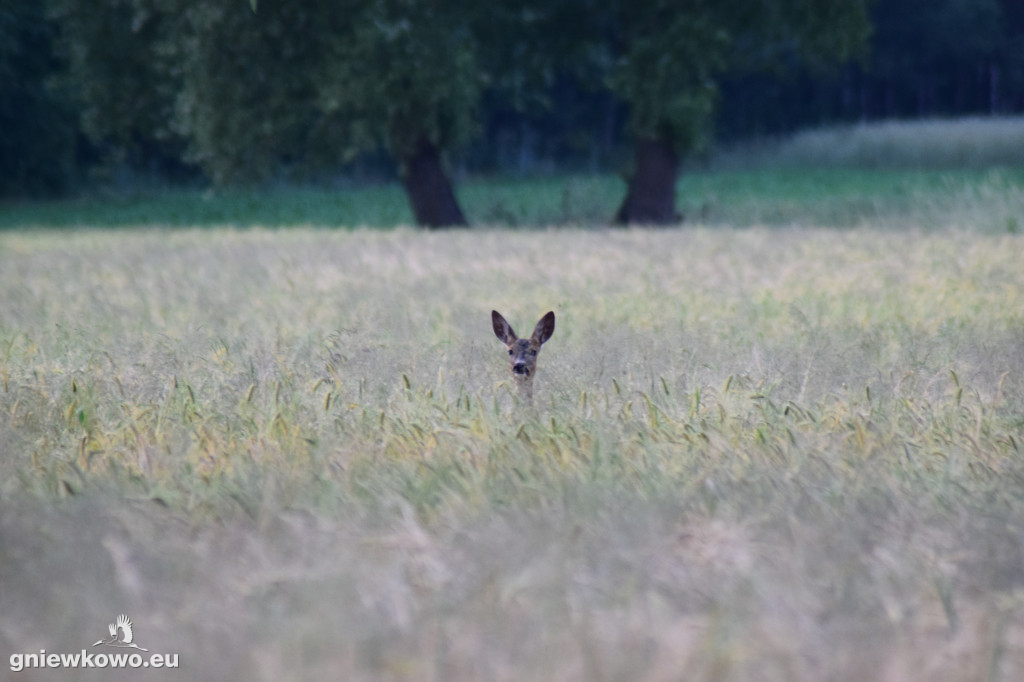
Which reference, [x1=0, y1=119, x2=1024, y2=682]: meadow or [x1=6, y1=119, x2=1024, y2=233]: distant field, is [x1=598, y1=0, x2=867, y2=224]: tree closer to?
[x1=6, y1=119, x2=1024, y2=233]: distant field

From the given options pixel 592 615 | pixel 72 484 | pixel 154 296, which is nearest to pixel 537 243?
pixel 154 296

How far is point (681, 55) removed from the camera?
18.9 m

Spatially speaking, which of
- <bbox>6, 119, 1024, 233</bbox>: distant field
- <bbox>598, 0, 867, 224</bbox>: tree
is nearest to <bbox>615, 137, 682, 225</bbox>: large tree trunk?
<bbox>598, 0, 867, 224</bbox>: tree

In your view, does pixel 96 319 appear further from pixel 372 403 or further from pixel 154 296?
pixel 372 403

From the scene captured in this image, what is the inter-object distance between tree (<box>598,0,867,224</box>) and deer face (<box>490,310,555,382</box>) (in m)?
14.4

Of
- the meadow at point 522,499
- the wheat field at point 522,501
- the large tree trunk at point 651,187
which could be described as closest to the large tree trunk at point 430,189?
the large tree trunk at point 651,187

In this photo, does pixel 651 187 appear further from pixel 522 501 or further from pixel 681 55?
pixel 522 501

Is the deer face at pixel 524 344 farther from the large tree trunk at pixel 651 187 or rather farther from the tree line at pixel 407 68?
the large tree trunk at pixel 651 187

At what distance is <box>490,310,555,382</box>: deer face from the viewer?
16.7 feet

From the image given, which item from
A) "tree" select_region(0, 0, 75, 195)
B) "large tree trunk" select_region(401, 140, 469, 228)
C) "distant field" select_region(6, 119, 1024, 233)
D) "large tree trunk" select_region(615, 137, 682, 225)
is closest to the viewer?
"distant field" select_region(6, 119, 1024, 233)

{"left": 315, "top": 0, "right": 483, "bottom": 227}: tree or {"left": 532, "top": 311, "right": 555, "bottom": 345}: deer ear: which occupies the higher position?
{"left": 315, "top": 0, "right": 483, "bottom": 227}: tree

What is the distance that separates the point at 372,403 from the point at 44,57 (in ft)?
112

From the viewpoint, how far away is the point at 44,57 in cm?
3475

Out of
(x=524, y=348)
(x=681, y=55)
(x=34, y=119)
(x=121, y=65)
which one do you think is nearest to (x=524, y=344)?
(x=524, y=348)
